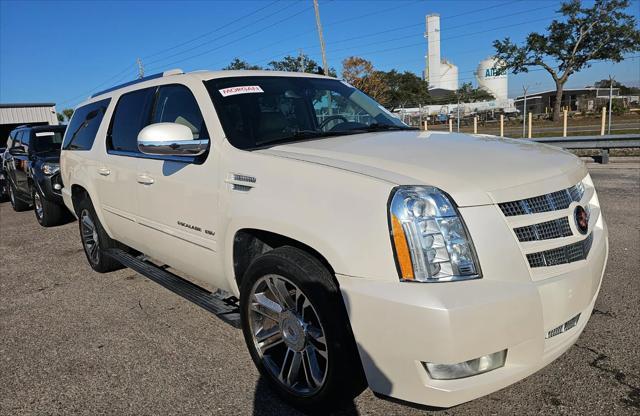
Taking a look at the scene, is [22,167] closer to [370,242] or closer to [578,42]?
[370,242]

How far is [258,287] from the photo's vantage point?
8.90 ft

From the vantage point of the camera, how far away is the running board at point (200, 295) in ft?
9.91

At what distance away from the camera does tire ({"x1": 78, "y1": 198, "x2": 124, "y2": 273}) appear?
195 inches

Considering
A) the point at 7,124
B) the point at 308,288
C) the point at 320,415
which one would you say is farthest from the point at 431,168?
the point at 7,124

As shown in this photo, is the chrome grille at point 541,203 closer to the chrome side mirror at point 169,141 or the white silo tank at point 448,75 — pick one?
the chrome side mirror at point 169,141

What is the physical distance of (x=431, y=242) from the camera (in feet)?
6.75

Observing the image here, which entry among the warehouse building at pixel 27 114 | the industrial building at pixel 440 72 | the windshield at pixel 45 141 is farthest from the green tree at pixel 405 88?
the windshield at pixel 45 141

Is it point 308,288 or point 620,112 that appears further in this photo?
point 620,112

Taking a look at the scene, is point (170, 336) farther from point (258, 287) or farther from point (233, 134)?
point (233, 134)

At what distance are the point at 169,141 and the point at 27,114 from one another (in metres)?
40.0

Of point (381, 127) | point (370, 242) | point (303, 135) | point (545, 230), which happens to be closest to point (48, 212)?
point (303, 135)

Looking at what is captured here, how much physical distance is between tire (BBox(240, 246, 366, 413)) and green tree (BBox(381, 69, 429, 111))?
6072cm

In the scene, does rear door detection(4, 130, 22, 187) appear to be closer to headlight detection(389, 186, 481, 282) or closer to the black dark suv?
the black dark suv

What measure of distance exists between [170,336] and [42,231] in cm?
593
